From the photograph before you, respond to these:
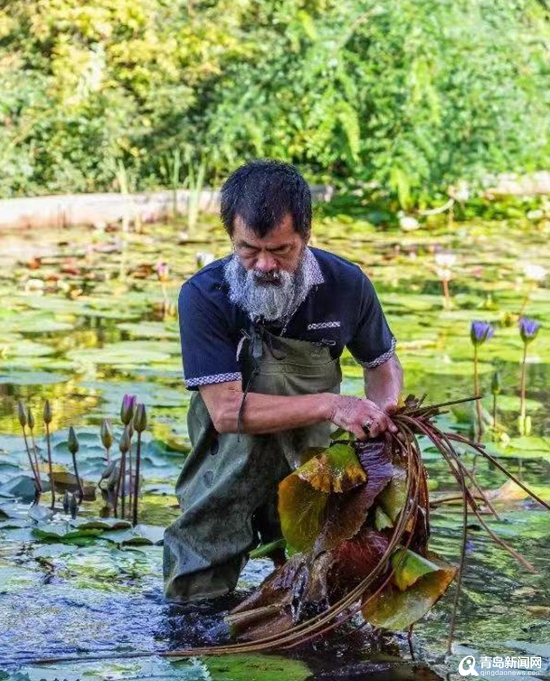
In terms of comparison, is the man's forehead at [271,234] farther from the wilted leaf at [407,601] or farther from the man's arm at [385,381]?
the wilted leaf at [407,601]

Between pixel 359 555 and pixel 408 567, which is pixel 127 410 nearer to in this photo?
pixel 359 555

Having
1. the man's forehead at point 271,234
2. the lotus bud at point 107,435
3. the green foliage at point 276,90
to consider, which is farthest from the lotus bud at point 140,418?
the green foliage at point 276,90

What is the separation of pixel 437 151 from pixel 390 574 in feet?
32.6

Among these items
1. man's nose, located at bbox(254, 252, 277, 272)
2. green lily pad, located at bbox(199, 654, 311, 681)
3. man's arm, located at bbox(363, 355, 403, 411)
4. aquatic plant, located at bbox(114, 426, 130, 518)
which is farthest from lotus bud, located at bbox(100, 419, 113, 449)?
man's nose, located at bbox(254, 252, 277, 272)

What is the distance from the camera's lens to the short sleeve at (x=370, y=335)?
12.8ft

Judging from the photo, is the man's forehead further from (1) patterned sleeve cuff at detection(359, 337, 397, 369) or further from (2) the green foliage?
(2) the green foliage

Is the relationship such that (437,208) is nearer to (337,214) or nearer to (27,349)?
(337,214)

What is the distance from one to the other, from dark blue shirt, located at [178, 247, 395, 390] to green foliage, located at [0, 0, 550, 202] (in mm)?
8733

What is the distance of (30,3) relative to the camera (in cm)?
1339

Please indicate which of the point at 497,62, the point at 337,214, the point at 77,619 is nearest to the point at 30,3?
the point at 337,214

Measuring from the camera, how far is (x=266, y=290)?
3.61 m

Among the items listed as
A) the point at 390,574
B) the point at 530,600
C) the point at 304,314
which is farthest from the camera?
the point at 530,600

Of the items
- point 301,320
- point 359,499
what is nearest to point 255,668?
point 359,499

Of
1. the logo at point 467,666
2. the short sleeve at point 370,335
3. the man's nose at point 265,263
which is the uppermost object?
the man's nose at point 265,263
